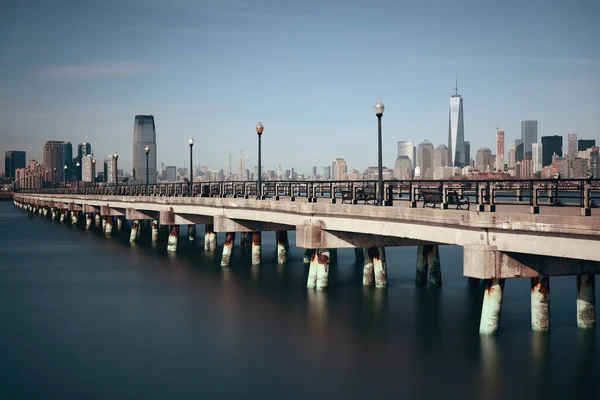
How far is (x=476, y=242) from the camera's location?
21938mm

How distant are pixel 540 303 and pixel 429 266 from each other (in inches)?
484

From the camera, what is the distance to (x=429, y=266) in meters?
35.0

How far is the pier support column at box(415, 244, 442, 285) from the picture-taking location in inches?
1368

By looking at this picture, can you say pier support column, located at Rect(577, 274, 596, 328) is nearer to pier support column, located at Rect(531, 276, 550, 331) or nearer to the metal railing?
pier support column, located at Rect(531, 276, 550, 331)

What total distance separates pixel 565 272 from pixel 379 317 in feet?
26.5

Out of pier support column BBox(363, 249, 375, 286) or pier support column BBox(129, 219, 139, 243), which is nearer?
pier support column BBox(363, 249, 375, 286)

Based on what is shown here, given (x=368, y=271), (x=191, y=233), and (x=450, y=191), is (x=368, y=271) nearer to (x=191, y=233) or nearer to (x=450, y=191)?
(x=450, y=191)

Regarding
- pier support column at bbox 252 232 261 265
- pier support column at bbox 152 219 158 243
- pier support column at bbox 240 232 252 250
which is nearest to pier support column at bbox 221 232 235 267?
pier support column at bbox 252 232 261 265

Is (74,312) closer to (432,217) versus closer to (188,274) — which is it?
(188,274)

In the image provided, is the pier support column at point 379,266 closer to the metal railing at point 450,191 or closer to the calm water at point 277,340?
the calm water at point 277,340

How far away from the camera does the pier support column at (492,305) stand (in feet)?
72.0

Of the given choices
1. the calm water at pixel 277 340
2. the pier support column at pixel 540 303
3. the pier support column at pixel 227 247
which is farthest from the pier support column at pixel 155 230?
the pier support column at pixel 540 303

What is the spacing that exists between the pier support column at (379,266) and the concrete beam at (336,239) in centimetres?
180

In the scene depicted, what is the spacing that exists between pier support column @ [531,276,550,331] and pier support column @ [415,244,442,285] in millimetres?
10992
